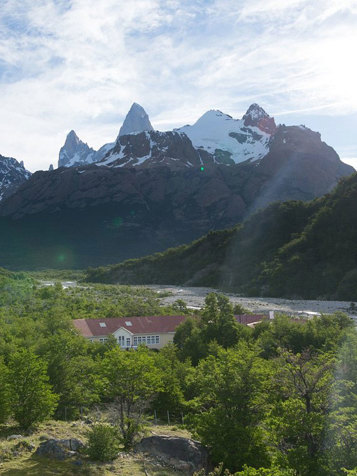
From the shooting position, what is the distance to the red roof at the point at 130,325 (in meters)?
58.3

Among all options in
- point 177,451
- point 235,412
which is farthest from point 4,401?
point 235,412

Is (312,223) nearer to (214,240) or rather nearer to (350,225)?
(350,225)

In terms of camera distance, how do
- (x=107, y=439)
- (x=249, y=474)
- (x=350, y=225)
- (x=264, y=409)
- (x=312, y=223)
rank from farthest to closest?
1. (x=312, y=223)
2. (x=350, y=225)
3. (x=264, y=409)
4. (x=107, y=439)
5. (x=249, y=474)

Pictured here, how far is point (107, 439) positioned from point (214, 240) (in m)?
151

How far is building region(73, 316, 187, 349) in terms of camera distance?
5811cm

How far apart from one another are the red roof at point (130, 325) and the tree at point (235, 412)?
95.6ft

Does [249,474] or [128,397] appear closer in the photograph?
[249,474]

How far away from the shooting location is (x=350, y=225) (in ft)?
431

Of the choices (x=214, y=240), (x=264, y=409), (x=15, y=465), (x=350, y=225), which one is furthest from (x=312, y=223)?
(x=15, y=465)

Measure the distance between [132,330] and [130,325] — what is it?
1.05 m

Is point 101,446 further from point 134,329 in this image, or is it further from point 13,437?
point 134,329

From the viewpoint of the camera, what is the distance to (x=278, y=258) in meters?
136

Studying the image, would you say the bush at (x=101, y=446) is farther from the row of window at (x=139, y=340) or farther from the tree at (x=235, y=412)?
the row of window at (x=139, y=340)

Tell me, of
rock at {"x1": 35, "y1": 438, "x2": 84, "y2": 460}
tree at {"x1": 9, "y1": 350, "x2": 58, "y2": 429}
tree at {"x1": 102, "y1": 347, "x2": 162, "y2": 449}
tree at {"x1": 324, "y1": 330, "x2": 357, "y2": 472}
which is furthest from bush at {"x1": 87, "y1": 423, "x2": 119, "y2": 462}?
tree at {"x1": 324, "y1": 330, "x2": 357, "y2": 472}
